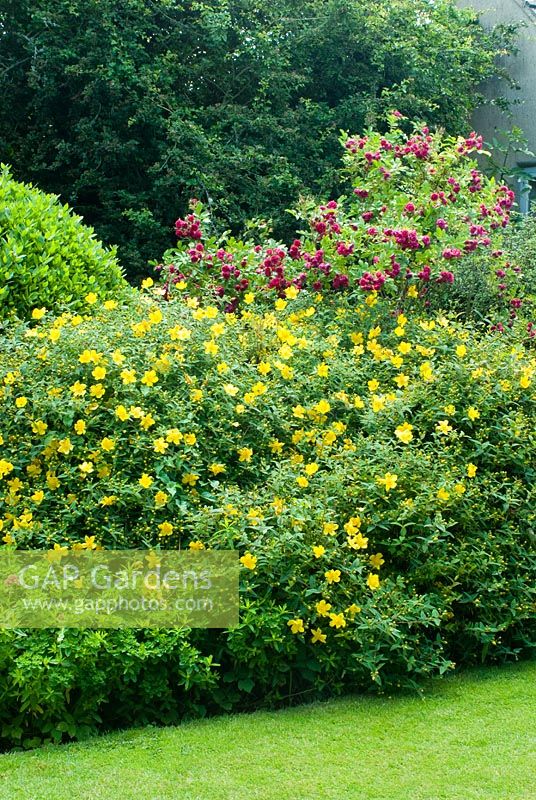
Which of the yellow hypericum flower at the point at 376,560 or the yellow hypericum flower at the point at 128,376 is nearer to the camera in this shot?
the yellow hypericum flower at the point at 376,560

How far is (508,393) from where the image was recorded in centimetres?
452

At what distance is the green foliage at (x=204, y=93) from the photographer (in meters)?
12.0

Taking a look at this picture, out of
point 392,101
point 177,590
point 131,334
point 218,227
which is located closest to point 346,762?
point 177,590

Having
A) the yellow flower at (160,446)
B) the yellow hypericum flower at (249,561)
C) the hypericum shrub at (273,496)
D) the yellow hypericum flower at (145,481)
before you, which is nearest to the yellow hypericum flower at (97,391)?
the hypericum shrub at (273,496)

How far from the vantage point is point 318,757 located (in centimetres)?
300

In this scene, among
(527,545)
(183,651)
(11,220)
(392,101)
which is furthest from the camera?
(392,101)

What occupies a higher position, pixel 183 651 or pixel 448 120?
pixel 448 120

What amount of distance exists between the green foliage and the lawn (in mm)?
8928

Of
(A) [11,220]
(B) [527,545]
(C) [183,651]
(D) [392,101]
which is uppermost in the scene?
(D) [392,101]

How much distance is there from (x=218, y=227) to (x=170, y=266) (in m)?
5.94

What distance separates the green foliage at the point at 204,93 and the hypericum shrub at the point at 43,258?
5.40 metres

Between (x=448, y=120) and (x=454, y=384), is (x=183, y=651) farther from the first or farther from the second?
(x=448, y=120)

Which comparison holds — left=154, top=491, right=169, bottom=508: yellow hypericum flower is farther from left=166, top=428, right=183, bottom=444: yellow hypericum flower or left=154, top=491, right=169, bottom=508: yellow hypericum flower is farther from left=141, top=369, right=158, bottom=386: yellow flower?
left=141, top=369, right=158, bottom=386: yellow flower

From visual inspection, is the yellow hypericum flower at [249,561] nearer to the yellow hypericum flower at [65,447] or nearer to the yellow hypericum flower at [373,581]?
the yellow hypericum flower at [373,581]
